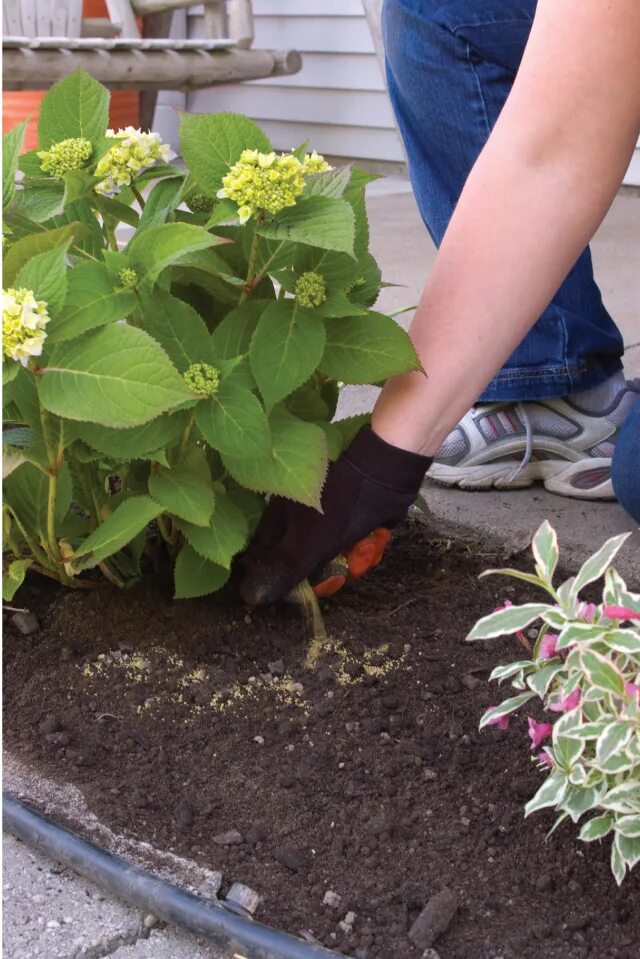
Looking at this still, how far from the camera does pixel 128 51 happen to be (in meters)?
4.57

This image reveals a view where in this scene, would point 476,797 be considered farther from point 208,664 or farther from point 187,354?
point 187,354

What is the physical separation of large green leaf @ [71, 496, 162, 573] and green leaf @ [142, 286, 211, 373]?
0.17 metres

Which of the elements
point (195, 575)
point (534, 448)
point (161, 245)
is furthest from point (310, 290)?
point (534, 448)

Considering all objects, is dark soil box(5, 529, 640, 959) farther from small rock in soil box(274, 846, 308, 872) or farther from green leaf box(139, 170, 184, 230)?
green leaf box(139, 170, 184, 230)

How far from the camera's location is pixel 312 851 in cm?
121

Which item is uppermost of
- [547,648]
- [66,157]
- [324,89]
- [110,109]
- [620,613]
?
[66,157]

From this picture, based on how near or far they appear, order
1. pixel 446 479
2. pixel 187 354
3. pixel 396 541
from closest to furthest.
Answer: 1. pixel 187 354
2. pixel 396 541
3. pixel 446 479

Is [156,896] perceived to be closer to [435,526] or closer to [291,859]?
[291,859]

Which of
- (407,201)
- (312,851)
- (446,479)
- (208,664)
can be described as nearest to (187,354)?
(208,664)

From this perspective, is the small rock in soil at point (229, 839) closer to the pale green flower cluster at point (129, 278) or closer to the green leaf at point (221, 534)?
the green leaf at point (221, 534)

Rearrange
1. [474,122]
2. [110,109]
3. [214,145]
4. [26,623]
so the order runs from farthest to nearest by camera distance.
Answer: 1. [110,109]
2. [474,122]
3. [26,623]
4. [214,145]

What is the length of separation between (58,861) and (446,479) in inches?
46.2

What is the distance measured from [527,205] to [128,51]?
3.63m

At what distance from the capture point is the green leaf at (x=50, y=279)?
3.89 feet
